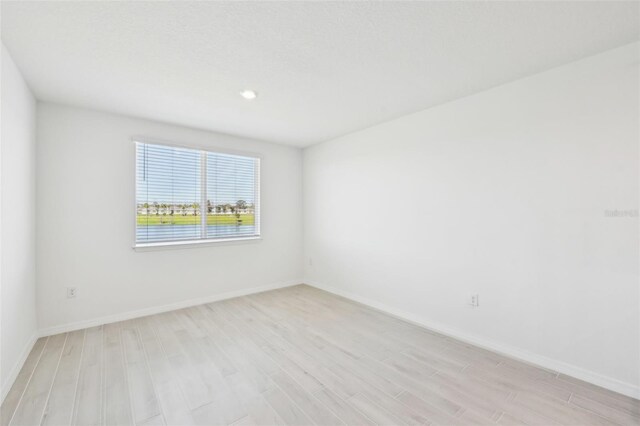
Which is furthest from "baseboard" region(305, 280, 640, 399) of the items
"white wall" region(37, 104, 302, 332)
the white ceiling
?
"white wall" region(37, 104, 302, 332)

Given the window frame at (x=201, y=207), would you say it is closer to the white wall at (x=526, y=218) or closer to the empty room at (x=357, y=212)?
the empty room at (x=357, y=212)

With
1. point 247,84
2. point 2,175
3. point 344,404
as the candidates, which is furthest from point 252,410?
point 247,84

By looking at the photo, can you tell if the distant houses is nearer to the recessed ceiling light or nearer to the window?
the window

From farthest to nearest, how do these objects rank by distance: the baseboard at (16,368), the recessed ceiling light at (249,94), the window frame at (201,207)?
the window frame at (201,207) < the recessed ceiling light at (249,94) < the baseboard at (16,368)

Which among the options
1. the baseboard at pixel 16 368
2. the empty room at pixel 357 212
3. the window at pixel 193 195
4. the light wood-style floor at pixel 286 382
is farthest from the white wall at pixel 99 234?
the light wood-style floor at pixel 286 382

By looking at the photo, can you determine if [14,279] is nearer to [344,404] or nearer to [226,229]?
[226,229]

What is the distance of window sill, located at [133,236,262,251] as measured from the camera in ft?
11.5

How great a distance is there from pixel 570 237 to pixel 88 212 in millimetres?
4764

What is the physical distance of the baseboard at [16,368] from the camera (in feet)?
6.32

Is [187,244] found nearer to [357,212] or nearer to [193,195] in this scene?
[193,195]

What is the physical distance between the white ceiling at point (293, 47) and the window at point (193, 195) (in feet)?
2.85

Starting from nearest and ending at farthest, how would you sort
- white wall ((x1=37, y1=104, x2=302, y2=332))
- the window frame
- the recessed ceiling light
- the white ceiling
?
the white ceiling, the recessed ceiling light, white wall ((x1=37, y1=104, x2=302, y2=332)), the window frame

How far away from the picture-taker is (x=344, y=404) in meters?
1.88

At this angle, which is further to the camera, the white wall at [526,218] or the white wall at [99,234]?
the white wall at [99,234]
